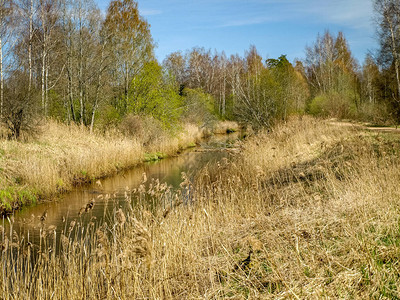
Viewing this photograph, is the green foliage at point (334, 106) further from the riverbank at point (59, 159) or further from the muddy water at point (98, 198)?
the riverbank at point (59, 159)

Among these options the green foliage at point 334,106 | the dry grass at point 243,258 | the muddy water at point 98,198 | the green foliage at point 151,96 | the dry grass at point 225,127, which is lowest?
the muddy water at point 98,198

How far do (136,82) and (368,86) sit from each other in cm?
2767

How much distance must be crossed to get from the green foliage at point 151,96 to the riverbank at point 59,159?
1.50m

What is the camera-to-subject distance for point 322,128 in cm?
1480

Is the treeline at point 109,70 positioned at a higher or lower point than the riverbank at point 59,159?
higher

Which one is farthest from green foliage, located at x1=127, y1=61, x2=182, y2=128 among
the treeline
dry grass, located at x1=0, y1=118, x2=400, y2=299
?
dry grass, located at x1=0, y1=118, x2=400, y2=299

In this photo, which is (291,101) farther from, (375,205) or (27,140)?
(375,205)

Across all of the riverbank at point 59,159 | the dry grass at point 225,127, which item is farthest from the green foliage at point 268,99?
the dry grass at point 225,127

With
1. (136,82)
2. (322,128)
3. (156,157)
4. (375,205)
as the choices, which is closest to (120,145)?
(156,157)

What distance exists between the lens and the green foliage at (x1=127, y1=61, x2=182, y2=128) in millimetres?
21672

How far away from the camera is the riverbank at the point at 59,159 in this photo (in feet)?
33.6

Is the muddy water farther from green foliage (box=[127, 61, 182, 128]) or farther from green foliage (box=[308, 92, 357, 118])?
green foliage (box=[308, 92, 357, 118])

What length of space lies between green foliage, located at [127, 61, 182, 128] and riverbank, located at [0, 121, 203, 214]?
150 centimetres

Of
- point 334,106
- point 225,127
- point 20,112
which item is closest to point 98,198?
point 20,112
